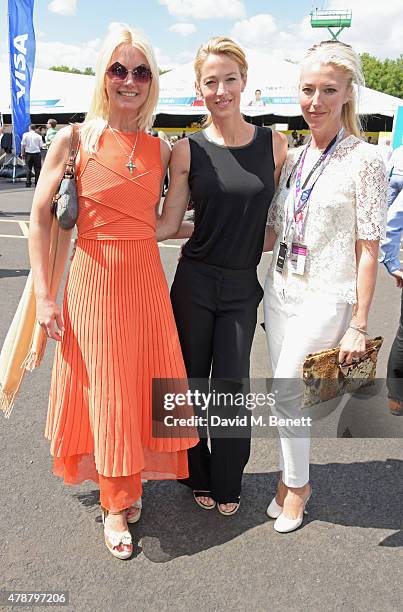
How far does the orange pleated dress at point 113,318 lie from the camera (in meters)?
2.05

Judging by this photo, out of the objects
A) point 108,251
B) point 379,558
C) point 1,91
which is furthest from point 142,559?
point 1,91

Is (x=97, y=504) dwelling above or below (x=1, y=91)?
below

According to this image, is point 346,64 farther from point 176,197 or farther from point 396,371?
point 396,371

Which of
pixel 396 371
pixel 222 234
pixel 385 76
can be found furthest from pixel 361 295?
pixel 385 76

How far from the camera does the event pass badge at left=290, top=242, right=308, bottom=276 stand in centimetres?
212

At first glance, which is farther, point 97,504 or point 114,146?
point 97,504

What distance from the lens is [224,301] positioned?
2.30 m

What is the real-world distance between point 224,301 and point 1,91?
25773 mm

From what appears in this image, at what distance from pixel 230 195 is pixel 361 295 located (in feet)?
2.13

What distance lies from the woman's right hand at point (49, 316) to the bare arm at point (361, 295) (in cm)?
113

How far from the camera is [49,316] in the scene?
2098 millimetres

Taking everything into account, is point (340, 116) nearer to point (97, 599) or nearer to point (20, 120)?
point (97, 599)

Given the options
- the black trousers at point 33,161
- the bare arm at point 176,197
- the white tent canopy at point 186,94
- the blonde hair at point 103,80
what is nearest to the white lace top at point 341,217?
the bare arm at point 176,197

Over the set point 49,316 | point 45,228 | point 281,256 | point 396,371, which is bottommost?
point 396,371
